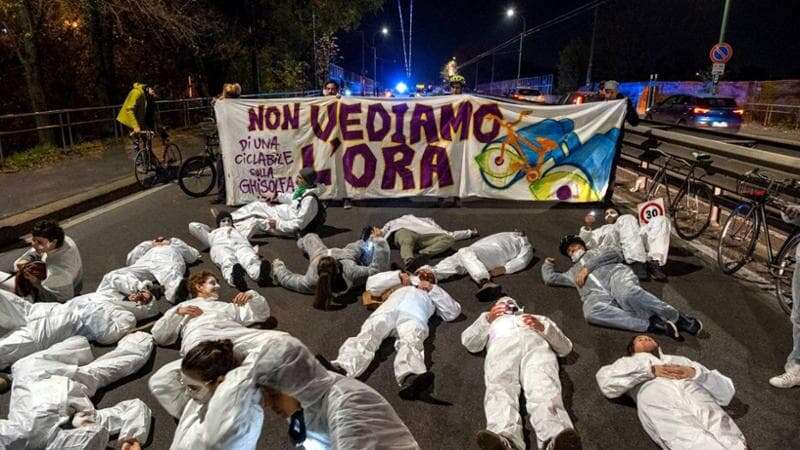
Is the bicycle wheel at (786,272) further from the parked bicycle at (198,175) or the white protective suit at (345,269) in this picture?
the parked bicycle at (198,175)

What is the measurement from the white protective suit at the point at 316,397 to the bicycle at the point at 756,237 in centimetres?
Answer: 419

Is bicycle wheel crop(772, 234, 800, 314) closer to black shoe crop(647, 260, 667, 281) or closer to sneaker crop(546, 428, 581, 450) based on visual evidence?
black shoe crop(647, 260, 667, 281)

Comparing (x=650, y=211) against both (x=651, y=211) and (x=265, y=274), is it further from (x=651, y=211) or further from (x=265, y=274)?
(x=265, y=274)

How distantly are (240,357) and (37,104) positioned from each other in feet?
45.2

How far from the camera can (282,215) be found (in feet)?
22.8

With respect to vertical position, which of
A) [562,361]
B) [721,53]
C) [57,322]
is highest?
[721,53]

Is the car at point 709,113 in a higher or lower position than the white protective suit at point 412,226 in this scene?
higher

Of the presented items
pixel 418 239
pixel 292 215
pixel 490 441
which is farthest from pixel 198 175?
pixel 490 441

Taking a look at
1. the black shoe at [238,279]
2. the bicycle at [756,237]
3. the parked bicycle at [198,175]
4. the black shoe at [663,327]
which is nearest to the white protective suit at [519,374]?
the black shoe at [663,327]

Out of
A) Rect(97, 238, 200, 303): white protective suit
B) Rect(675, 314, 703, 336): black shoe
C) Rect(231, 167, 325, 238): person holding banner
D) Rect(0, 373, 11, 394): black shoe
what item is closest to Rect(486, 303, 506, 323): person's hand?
Rect(675, 314, 703, 336): black shoe

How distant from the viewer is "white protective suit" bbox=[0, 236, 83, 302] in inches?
178

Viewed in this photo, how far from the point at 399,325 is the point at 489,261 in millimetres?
1776

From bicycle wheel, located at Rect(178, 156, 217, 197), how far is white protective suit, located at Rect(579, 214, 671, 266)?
662cm

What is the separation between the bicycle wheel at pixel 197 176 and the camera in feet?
29.5
